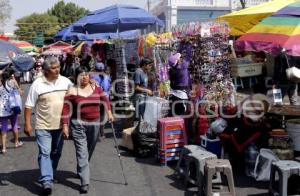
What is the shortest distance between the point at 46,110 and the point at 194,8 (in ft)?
89.5

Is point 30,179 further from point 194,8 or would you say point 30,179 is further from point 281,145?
point 194,8

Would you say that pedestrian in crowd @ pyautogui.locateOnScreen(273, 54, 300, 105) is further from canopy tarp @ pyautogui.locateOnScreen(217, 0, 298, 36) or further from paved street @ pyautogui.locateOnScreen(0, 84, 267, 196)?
paved street @ pyautogui.locateOnScreen(0, 84, 267, 196)

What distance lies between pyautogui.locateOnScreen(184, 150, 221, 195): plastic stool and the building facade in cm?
2609

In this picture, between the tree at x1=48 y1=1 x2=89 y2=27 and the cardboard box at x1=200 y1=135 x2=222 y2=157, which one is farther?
the tree at x1=48 y1=1 x2=89 y2=27

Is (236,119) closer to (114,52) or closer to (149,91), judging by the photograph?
(149,91)

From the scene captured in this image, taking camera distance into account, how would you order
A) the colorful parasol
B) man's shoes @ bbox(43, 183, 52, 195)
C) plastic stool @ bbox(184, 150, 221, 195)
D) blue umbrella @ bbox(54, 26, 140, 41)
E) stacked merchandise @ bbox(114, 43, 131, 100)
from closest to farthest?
plastic stool @ bbox(184, 150, 221, 195), man's shoes @ bbox(43, 183, 52, 195), the colorful parasol, stacked merchandise @ bbox(114, 43, 131, 100), blue umbrella @ bbox(54, 26, 140, 41)

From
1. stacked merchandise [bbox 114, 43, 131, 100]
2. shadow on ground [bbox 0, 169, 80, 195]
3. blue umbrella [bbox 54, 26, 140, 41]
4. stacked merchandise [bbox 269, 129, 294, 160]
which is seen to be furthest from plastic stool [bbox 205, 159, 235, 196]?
blue umbrella [bbox 54, 26, 140, 41]

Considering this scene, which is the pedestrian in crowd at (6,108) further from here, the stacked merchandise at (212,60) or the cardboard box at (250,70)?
the cardboard box at (250,70)

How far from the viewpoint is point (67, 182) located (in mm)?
6871

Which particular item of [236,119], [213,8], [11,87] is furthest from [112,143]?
[213,8]

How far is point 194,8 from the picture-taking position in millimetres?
32406

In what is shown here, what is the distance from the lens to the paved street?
6418 millimetres

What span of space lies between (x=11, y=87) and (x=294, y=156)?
5812 millimetres

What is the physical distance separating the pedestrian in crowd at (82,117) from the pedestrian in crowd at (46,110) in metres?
0.17
